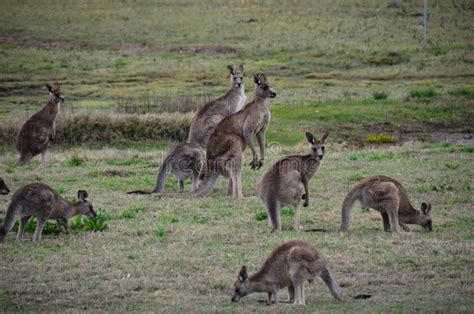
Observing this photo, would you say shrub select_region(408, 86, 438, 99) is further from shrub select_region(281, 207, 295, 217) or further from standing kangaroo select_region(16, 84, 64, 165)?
shrub select_region(281, 207, 295, 217)

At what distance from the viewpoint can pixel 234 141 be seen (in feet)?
54.8

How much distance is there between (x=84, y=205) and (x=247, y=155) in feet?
29.9

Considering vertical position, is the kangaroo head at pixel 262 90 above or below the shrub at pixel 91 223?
above

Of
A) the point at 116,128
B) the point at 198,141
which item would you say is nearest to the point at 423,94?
the point at 116,128

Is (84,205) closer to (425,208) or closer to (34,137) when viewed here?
(425,208)

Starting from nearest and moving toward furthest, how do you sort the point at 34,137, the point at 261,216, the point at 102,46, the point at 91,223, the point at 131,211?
the point at 91,223
the point at 261,216
the point at 131,211
the point at 34,137
the point at 102,46

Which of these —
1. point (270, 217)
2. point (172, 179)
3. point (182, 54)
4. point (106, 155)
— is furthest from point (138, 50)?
point (270, 217)

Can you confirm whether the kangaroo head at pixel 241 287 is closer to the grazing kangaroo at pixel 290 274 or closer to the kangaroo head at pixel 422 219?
the grazing kangaroo at pixel 290 274

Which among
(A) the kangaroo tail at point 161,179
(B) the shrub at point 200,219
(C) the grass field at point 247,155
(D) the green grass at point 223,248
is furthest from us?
(A) the kangaroo tail at point 161,179

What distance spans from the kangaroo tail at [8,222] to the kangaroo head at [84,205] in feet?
3.98

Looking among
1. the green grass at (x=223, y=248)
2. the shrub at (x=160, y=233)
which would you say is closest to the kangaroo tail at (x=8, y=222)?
the green grass at (x=223, y=248)

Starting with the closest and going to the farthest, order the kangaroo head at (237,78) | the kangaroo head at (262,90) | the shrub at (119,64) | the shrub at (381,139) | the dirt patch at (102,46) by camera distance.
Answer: the kangaroo head at (262,90), the kangaroo head at (237,78), the shrub at (381,139), the shrub at (119,64), the dirt patch at (102,46)

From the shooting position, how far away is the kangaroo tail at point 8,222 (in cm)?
1276

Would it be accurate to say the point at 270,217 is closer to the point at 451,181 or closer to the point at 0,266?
the point at 0,266
